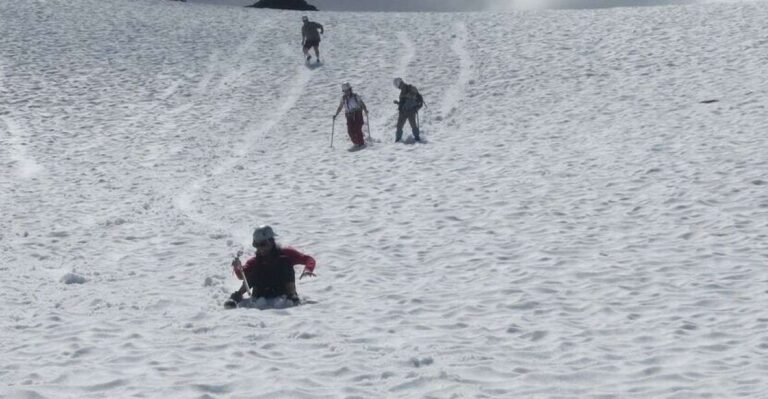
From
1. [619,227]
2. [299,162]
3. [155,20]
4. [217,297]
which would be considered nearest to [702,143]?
[619,227]

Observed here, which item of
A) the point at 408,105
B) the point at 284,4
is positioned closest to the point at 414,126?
the point at 408,105

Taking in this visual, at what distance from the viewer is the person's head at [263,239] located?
1041 cm

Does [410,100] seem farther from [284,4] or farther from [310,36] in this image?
[284,4]

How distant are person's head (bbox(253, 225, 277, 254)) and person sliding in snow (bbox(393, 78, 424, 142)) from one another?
12.1 metres

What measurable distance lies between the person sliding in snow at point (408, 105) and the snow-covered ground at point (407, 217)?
60cm

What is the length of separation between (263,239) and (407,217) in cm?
556

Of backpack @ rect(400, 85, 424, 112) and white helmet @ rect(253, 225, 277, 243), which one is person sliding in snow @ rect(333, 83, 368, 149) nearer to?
backpack @ rect(400, 85, 424, 112)

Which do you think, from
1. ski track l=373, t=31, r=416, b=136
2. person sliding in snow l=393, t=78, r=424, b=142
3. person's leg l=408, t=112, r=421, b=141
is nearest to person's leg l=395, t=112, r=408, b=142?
person sliding in snow l=393, t=78, r=424, b=142

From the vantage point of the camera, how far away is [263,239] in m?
10.4

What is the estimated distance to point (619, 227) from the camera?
13781 mm

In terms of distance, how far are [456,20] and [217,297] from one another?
34519mm

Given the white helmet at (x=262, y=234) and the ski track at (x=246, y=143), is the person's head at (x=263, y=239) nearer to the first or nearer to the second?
the white helmet at (x=262, y=234)

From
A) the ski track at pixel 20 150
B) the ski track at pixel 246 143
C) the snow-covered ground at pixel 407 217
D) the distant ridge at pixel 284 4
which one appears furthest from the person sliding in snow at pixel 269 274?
the distant ridge at pixel 284 4

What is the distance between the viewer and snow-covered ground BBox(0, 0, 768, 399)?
8.05 m
